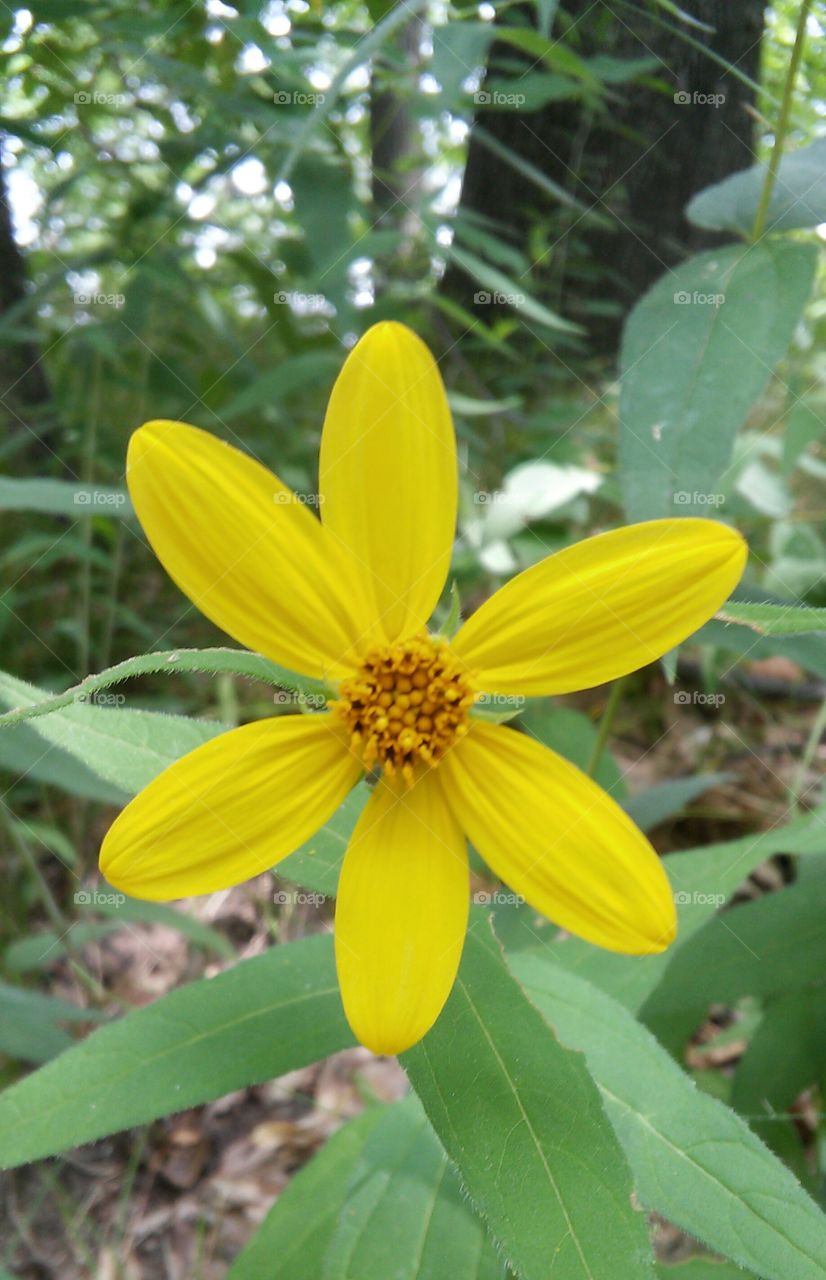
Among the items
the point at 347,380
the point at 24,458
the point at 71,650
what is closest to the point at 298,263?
the point at 24,458

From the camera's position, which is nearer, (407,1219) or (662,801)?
(407,1219)

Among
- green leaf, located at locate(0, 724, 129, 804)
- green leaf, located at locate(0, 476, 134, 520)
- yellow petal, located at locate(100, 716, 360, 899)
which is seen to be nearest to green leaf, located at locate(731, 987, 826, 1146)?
yellow petal, located at locate(100, 716, 360, 899)

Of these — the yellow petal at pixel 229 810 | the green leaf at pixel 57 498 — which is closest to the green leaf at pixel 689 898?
the yellow petal at pixel 229 810

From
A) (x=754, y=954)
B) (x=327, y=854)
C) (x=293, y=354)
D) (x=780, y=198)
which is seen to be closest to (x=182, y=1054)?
(x=327, y=854)

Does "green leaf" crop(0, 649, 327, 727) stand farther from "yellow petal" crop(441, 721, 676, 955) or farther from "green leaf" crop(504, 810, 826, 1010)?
"green leaf" crop(504, 810, 826, 1010)

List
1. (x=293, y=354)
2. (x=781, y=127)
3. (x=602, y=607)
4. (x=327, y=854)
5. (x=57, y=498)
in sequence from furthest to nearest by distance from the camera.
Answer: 1. (x=293, y=354)
2. (x=57, y=498)
3. (x=781, y=127)
4. (x=327, y=854)
5. (x=602, y=607)

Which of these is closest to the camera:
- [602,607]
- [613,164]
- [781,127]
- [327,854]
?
[602,607]

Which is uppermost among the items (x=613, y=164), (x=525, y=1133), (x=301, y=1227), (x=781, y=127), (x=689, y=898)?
(x=781, y=127)

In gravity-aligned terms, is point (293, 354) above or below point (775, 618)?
below

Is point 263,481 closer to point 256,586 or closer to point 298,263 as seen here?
point 256,586

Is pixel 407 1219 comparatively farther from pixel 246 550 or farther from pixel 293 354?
pixel 293 354
